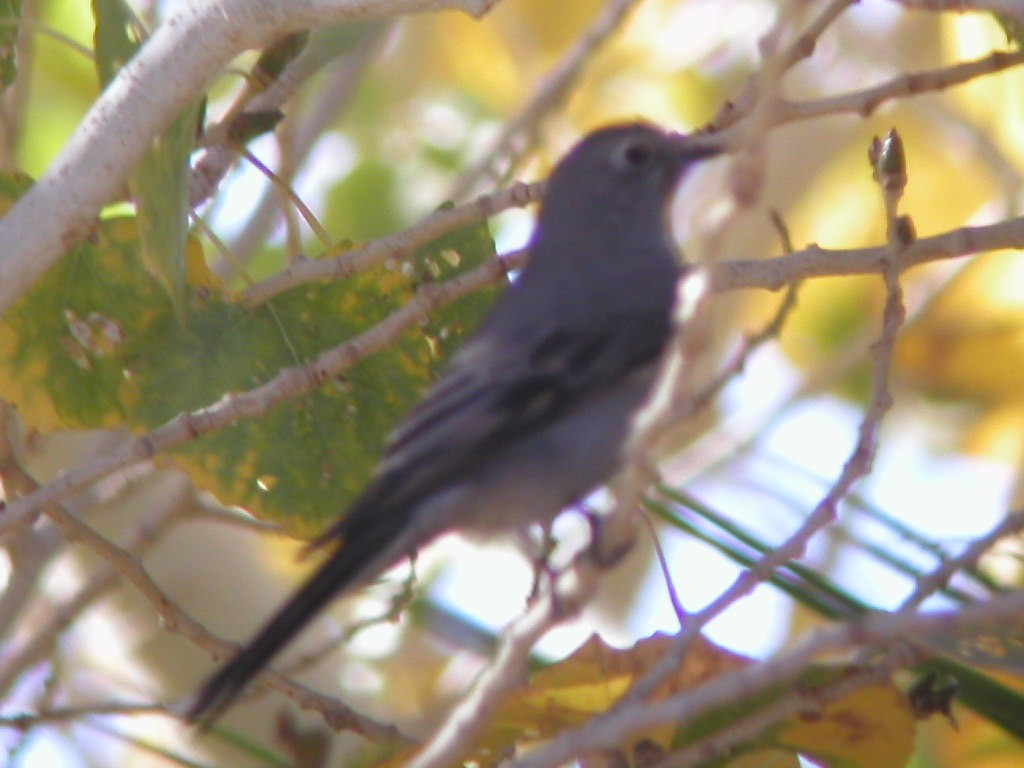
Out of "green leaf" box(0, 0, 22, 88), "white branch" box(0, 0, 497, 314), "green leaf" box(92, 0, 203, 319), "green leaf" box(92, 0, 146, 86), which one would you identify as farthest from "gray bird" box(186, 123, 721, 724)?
"green leaf" box(0, 0, 22, 88)

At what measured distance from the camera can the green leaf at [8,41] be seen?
2627mm

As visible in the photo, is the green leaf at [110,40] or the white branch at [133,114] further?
the green leaf at [110,40]

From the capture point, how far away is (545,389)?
8.40 feet

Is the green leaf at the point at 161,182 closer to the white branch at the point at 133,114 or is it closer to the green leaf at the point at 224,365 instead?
the white branch at the point at 133,114

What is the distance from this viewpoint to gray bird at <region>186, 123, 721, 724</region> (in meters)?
2.20

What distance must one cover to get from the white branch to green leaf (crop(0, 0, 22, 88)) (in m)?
0.66

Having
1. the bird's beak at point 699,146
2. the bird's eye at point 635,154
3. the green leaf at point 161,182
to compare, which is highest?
the bird's eye at point 635,154

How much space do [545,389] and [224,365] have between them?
1.89 ft

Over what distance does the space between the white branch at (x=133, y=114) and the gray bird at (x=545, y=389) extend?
1.84 feet

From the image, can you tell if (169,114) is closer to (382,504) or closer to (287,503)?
(382,504)

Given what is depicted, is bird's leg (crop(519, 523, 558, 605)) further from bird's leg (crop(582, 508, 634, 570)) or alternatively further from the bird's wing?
bird's leg (crop(582, 508, 634, 570))

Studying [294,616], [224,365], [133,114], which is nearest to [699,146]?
[224,365]

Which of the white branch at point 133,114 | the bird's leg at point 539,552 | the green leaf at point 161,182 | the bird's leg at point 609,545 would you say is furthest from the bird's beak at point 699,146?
the bird's leg at point 609,545

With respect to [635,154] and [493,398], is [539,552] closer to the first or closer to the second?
[493,398]
